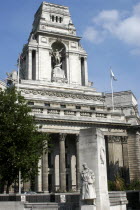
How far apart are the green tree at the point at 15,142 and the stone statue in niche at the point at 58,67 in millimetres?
31443

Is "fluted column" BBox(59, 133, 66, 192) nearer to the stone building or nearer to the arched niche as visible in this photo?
the stone building

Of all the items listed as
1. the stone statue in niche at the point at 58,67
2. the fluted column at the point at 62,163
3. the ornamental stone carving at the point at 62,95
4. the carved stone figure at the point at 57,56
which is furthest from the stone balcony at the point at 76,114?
the carved stone figure at the point at 57,56

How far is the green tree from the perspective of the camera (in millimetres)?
37719

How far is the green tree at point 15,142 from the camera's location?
37.7 meters

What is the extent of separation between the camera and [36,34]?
245 feet

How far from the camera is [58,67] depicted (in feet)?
243

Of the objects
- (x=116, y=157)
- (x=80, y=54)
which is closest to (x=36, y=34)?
(x=80, y=54)

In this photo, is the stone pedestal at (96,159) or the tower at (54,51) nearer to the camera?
the stone pedestal at (96,159)

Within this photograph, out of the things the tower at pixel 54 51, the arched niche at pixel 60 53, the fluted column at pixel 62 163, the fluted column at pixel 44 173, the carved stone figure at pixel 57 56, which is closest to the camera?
the fluted column at pixel 44 173

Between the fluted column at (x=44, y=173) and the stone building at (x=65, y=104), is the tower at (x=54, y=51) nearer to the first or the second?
the stone building at (x=65, y=104)

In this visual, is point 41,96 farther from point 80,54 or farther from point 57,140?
point 80,54

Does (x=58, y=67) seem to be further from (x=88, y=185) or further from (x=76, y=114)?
(x=88, y=185)

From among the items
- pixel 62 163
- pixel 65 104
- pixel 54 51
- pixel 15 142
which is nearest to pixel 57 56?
pixel 54 51

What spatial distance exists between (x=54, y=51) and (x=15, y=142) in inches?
1625
